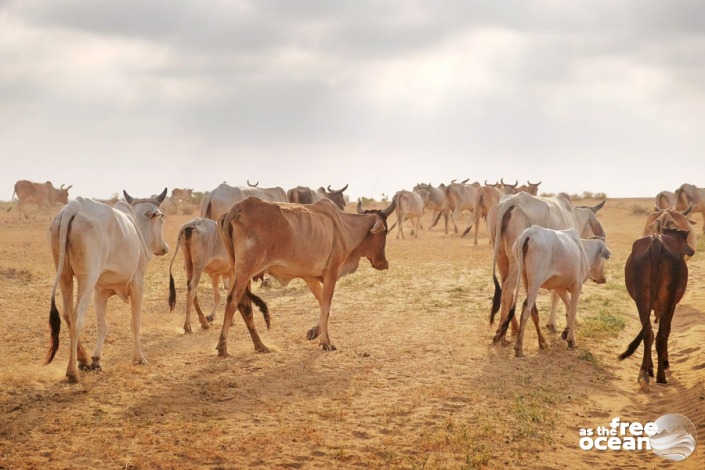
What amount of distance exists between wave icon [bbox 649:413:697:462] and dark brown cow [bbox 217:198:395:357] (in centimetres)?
417

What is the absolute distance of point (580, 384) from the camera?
835 centimetres

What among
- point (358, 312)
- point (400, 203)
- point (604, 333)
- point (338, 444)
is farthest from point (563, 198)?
point (400, 203)

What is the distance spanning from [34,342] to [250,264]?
319cm

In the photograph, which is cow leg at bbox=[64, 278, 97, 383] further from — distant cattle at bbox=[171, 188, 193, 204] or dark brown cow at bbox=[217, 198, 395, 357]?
distant cattle at bbox=[171, 188, 193, 204]

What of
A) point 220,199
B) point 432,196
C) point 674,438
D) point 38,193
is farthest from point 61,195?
point 674,438

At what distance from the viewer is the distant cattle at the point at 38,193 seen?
36906mm

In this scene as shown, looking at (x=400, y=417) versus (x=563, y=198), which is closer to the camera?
(x=400, y=417)

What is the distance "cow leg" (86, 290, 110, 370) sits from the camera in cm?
838

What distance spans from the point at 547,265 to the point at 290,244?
128 inches

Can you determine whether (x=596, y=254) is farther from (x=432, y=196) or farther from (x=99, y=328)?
(x=432, y=196)

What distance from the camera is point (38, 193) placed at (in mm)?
37625

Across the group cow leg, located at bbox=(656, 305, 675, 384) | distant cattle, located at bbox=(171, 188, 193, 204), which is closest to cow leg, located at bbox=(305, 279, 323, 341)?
cow leg, located at bbox=(656, 305, 675, 384)

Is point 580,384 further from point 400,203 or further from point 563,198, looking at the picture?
point 400,203

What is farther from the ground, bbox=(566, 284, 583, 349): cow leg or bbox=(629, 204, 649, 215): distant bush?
bbox=(629, 204, 649, 215): distant bush
